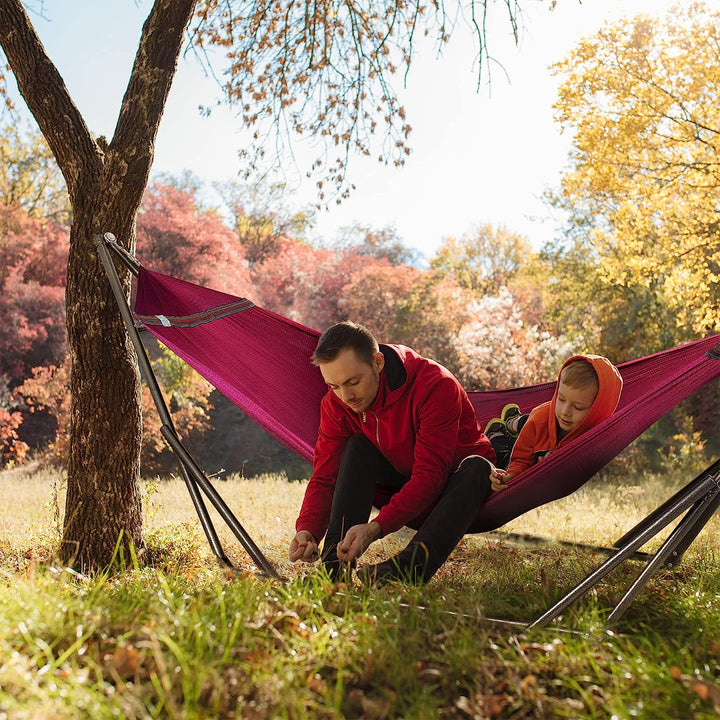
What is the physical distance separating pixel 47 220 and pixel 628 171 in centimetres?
937

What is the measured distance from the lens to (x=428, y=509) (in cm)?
218

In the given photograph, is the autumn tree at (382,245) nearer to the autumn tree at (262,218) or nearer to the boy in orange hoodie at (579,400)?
the autumn tree at (262,218)

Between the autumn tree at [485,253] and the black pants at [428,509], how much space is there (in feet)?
55.3

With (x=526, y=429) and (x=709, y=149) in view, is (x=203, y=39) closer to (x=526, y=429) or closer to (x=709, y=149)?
(x=526, y=429)

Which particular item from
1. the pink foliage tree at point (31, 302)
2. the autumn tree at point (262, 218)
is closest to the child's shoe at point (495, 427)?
the pink foliage tree at point (31, 302)

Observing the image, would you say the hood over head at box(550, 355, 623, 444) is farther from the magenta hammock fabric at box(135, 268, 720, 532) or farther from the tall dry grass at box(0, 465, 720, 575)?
the tall dry grass at box(0, 465, 720, 575)

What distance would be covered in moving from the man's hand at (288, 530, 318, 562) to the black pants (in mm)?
57

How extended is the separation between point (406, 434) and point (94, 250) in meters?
1.41

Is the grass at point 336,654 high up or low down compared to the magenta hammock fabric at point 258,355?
down

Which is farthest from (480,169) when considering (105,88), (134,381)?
(134,381)

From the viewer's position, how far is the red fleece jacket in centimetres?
210

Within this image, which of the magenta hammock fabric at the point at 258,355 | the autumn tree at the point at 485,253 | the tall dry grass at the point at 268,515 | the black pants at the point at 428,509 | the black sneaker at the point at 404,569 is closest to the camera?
the black sneaker at the point at 404,569

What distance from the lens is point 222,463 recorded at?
29.3ft

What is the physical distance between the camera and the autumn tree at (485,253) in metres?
18.8
